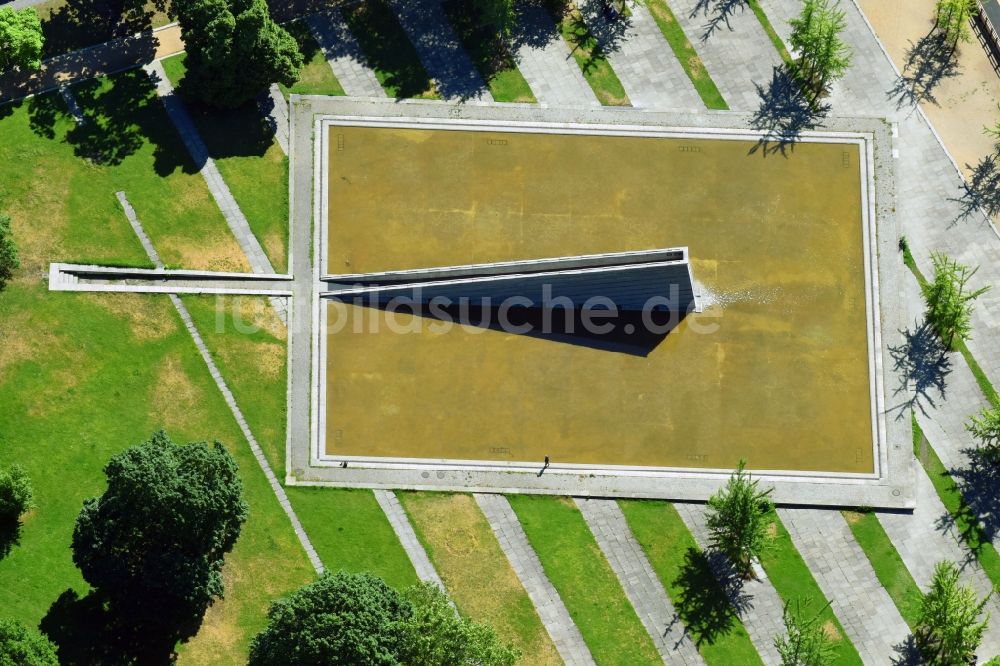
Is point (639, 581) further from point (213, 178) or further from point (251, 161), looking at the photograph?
point (213, 178)

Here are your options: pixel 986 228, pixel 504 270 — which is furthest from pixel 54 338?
pixel 986 228

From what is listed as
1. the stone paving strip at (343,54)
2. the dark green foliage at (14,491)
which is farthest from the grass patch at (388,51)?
the dark green foliage at (14,491)

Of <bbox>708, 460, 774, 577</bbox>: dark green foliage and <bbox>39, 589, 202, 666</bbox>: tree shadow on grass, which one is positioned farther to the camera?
<bbox>708, 460, 774, 577</bbox>: dark green foliage

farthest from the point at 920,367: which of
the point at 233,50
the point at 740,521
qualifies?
the point at 233,50

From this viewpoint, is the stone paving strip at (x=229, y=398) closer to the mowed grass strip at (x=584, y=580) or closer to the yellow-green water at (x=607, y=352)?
the yellow-green water at (x=607, y=352)

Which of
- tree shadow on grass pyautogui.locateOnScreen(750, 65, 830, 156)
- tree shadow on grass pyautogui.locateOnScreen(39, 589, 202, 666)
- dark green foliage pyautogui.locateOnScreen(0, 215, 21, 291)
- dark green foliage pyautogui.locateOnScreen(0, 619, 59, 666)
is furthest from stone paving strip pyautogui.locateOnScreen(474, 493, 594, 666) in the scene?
dark green foliage pyautogui.locateOnScreen(0, 215, 21, 291)

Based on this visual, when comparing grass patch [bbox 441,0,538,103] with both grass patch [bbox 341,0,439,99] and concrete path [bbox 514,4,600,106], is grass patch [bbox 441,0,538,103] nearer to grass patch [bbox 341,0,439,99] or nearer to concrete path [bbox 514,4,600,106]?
concrete path [bbox 514,4,600,106]
